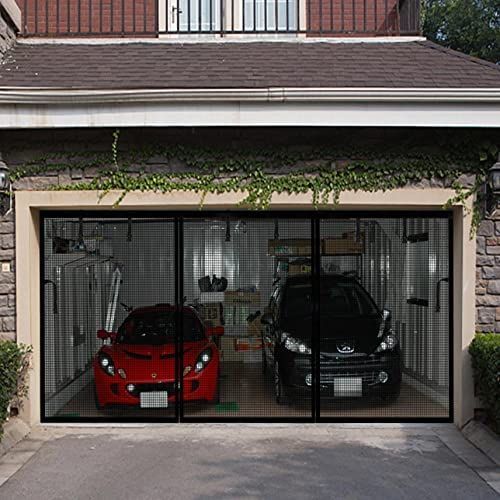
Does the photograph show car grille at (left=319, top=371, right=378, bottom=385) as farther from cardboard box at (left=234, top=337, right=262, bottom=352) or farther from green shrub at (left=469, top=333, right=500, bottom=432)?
green shrub at (left=469, top=333, right=500, bottom=432)

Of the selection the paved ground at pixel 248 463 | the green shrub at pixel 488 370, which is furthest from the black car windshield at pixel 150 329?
the green shrub at pixel 488 370

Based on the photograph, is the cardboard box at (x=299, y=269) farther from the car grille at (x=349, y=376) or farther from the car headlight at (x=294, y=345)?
the car grille at (x=349, y=376)

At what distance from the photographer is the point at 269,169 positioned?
7543mm

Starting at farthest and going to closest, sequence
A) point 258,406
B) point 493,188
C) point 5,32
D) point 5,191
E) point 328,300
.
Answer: point 5,32 → point 328,300 → point 258,406 → point 5,191 → point 493,188

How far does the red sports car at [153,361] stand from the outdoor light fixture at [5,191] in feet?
5.66

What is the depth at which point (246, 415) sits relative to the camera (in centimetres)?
795

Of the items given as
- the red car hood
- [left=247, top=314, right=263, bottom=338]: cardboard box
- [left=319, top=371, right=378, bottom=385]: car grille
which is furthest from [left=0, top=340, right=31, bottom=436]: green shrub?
[left=319, top=371, right=378, bottom=385]: car grille

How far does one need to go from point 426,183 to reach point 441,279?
3.91 feet

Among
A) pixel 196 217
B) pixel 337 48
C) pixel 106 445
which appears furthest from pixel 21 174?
pixel 337 48

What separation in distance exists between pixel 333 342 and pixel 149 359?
6.86ft

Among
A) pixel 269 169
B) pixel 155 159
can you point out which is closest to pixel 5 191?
pixel 155 159

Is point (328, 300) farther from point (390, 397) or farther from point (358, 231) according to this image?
point (390, 397)

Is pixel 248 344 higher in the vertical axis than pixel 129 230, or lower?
lower

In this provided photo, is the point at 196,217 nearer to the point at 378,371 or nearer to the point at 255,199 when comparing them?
the point at 255,199
